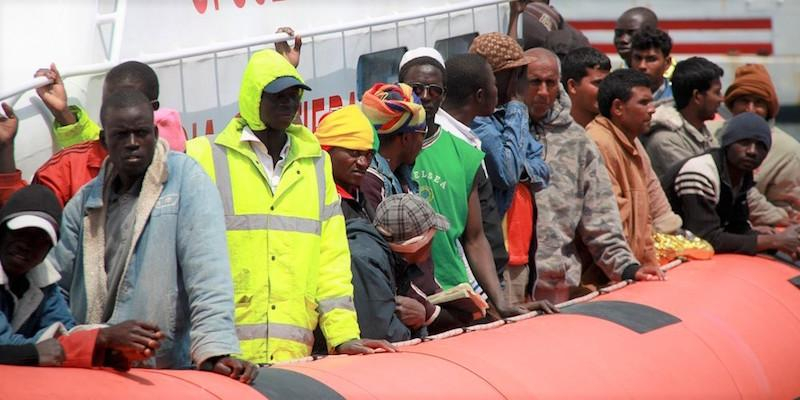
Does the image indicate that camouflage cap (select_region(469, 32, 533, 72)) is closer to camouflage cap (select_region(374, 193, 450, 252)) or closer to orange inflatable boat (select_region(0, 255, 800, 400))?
orange inflatable boat (select_region(0, 255, 800, 400))

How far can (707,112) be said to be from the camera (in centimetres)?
909

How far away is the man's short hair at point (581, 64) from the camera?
8.40 m

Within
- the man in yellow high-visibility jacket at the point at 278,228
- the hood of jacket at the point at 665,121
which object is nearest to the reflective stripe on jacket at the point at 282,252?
the man in yellow high-visibility jacket at the point at 278,228

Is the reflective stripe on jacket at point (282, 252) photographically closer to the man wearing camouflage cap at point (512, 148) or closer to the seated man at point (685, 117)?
the man wearing camouflage cap at point (512, 148)

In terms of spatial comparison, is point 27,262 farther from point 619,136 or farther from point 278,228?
point 619,136

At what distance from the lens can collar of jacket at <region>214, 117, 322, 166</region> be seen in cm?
542

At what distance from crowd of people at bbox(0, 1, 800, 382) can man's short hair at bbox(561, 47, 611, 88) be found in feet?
0.04

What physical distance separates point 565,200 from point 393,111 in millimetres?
1512

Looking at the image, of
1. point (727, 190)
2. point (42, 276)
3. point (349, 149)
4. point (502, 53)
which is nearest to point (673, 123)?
point (727, 190)

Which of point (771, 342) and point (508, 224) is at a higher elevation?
point (508, 224)

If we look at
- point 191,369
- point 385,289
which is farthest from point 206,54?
point 191,369

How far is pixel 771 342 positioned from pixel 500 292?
196 cm

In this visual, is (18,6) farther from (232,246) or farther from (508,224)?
(508,224)

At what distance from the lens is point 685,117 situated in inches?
358
